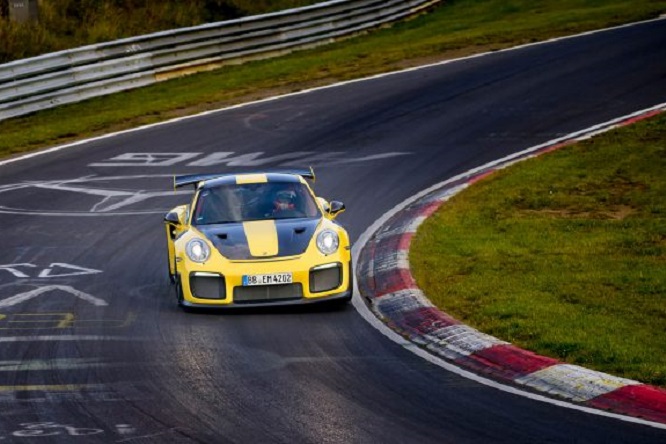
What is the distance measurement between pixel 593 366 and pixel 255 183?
219 inches

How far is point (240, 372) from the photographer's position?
442 inches

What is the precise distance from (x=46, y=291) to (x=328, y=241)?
9.74 feet

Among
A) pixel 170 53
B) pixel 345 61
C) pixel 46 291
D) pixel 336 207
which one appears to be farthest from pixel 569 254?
pixel 170 53

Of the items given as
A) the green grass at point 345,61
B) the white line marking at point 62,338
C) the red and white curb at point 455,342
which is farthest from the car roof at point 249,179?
the green grass at point 345,61

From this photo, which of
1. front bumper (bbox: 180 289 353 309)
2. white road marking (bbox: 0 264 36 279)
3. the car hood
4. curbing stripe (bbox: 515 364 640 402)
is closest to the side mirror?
the car hood

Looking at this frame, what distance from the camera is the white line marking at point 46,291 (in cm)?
1415

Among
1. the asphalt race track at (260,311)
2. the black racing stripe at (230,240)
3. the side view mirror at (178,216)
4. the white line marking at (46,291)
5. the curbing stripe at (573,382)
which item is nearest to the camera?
the asphalt race track at (260,311)

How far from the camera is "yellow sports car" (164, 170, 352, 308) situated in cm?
1380

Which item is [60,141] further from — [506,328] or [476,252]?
[506,328]

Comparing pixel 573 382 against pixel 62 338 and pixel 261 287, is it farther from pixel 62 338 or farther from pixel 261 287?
pixel 62 338

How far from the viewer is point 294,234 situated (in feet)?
47.2

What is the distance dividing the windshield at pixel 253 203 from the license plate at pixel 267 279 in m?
1.27

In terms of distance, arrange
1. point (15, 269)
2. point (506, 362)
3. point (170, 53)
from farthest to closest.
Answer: point (170, 53) < point (15, 269) < point (506, 362)

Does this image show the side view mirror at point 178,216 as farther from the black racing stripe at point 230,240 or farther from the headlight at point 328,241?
the headlight at point 328,241
